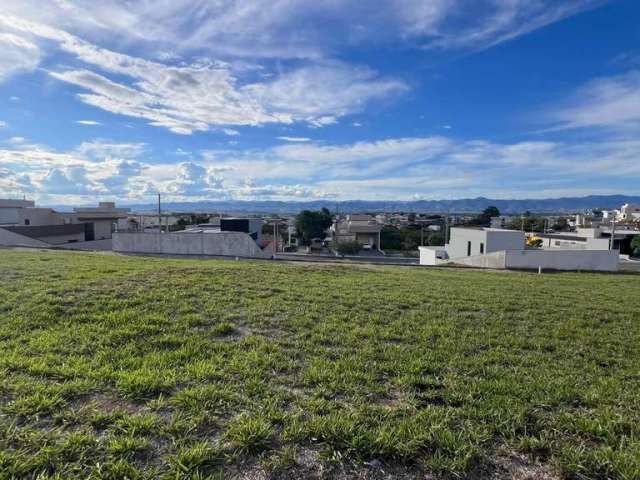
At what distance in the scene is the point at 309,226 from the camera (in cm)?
5256

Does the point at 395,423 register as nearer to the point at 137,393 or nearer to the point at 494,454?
the point at 494,454

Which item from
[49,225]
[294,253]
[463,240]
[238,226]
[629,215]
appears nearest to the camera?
[463,240]

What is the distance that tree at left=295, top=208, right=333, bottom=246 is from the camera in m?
52.7

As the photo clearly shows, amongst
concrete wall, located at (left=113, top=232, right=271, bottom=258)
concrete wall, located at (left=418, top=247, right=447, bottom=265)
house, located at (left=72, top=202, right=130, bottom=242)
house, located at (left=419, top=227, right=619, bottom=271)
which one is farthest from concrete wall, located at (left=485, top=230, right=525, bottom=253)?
house, located at (left=72, top=202, right=130, bottom=242)

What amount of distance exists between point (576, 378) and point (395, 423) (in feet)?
5.95

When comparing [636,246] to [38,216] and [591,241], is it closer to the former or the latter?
[591,241]

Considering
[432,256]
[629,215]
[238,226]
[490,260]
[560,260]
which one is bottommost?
[432,256]

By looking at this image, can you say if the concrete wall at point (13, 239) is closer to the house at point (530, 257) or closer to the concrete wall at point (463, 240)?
the house at point (530, 257)

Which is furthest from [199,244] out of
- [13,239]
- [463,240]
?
[463,240]

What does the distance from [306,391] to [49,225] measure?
36.3m

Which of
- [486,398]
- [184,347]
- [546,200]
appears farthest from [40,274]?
[546,200]

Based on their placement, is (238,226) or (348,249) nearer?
(238,226)

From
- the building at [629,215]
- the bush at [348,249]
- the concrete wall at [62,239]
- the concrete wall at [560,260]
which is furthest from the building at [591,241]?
the concrete wall at [62,239]

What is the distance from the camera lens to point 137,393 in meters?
2.56
